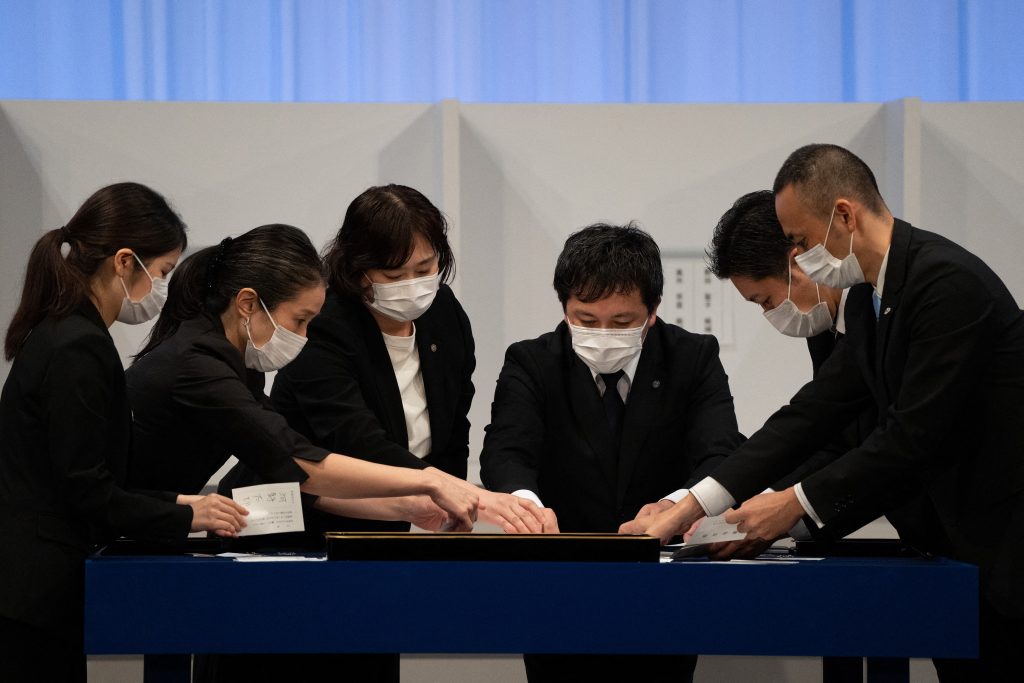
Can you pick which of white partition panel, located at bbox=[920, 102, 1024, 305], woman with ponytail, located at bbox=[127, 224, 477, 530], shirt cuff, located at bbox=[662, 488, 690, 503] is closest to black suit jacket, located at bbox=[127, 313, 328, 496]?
woman with ponytail, located at bbox=[127, 224, 477, 530]

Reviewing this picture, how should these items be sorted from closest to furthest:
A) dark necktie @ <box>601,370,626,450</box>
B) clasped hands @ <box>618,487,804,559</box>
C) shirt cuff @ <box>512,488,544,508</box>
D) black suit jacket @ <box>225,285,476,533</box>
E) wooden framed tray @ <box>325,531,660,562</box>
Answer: wooden framed tray @ <box>325,531,660,562</box> < clasped hands @ <box>618,487,804,559</box> < shirt cuff @ <box>512,488,544,508</box> < black suit jacket @ <box>225,285,476,533</box> < dark necktie @ <box>601,370,626,450</box>

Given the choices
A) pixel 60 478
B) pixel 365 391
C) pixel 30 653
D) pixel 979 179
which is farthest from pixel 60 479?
pixel 979 179

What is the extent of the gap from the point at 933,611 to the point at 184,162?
3.16 metres

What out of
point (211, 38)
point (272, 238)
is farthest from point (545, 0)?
point (272, 238)

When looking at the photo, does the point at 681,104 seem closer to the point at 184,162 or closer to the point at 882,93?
the point at 882,93

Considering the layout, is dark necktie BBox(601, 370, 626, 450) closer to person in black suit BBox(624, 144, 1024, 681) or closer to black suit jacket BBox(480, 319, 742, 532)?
black suit jacket BBox(480, 319, 742, 532)

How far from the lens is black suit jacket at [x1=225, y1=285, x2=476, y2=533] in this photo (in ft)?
8.75

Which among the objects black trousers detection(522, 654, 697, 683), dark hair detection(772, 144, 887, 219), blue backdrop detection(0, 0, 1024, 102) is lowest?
black trousers detection(522, 654, 697, 683)

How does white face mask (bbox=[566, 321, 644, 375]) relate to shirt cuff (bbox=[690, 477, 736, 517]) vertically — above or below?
above

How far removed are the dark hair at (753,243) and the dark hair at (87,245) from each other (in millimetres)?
1328

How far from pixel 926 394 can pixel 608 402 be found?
2.87 feet

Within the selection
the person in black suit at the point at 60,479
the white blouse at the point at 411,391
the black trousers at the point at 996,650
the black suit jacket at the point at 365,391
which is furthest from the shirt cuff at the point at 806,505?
the person in black suit at the point at 60,479

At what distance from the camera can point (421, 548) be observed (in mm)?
1964

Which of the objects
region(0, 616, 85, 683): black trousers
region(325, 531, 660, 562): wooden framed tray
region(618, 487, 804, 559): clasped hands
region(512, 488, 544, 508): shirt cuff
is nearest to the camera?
region(325, 531, 660, 562): wooden framed tray
